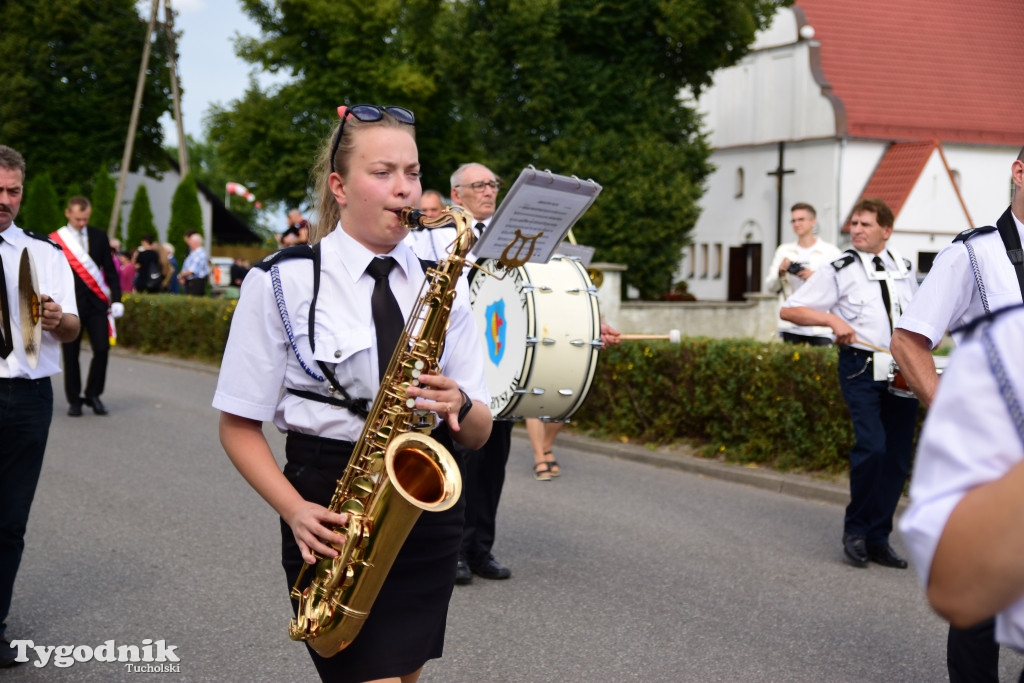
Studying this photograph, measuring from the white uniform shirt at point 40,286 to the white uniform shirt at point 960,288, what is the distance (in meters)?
3.30

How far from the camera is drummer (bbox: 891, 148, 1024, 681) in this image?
3.80m

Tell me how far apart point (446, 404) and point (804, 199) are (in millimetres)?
36212

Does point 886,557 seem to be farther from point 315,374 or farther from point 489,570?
point 315,374

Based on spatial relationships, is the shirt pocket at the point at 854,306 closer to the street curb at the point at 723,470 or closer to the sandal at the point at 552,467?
the street curb at the point at 723,470

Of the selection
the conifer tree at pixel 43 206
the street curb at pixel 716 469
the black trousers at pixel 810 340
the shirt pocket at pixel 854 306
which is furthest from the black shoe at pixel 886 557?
the conifer tree at pixel 43 206

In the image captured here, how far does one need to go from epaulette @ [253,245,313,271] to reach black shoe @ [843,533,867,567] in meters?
4.77

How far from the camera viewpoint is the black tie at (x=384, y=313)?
2.80 meters

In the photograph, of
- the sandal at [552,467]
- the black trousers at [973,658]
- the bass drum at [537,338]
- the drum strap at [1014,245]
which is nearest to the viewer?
the black trousers at [973,658]

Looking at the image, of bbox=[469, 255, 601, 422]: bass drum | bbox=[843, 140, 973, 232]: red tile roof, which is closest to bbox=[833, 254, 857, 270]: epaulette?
bbox=[469, 255, 601, 422]: bass drum

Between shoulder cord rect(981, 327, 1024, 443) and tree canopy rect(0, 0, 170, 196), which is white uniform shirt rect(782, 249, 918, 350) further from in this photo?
tree canopy rect(0, 0, 170, 196)

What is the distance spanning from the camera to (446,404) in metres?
2.71

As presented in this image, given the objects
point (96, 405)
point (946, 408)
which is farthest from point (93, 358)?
point (946, 408)

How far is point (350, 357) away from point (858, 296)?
4.80 metres

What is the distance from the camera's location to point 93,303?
12250 millimetres
